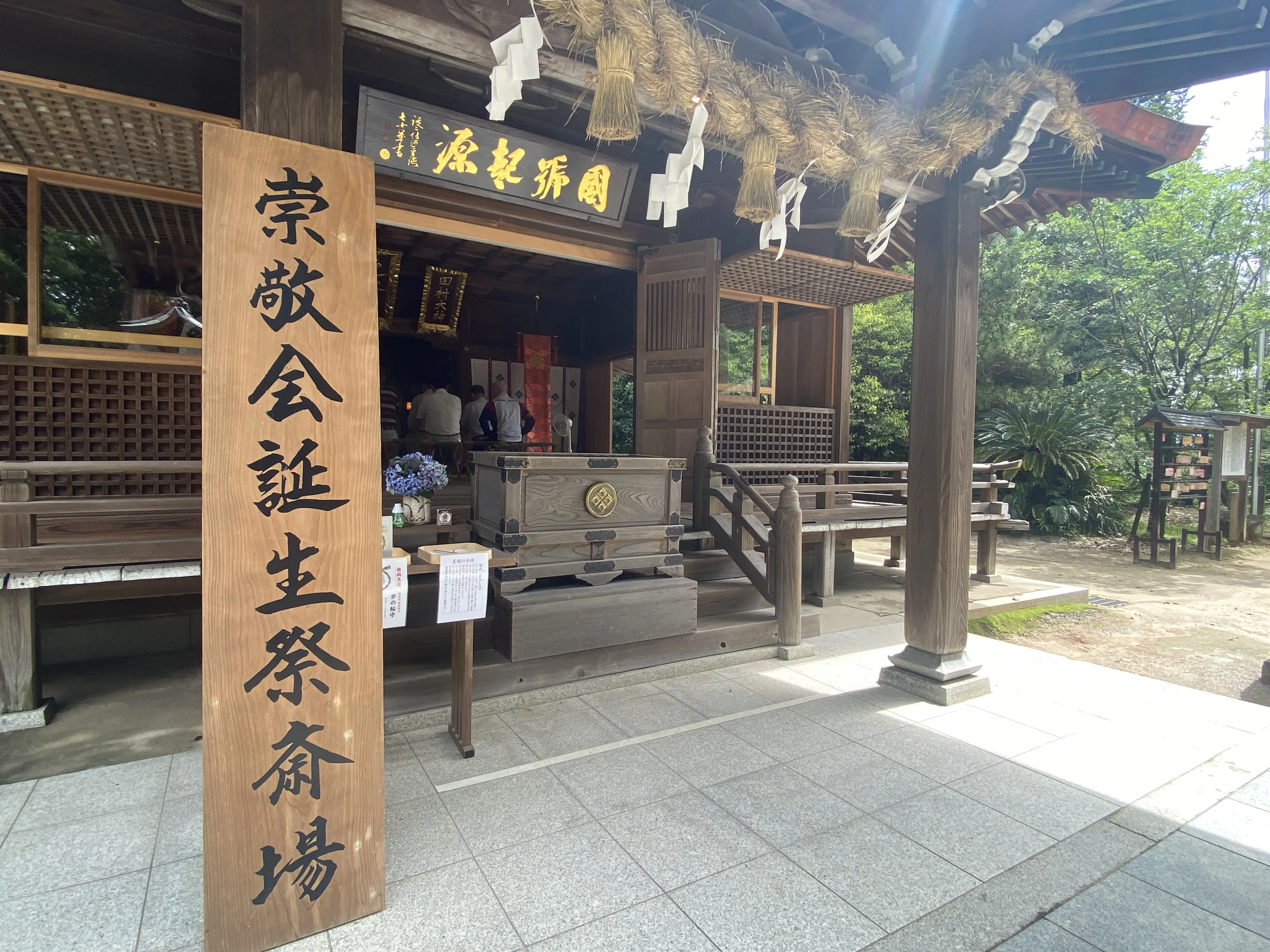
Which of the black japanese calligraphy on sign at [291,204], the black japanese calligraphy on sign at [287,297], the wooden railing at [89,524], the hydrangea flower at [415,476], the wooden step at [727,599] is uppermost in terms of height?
the black japanese calligraphy on sign at [291,204]

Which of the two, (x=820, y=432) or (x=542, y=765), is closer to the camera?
(x=542, y=765)

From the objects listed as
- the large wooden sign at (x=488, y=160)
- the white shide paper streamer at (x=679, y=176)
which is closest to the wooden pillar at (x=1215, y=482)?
the large wooden sign at (x=488, y=160)

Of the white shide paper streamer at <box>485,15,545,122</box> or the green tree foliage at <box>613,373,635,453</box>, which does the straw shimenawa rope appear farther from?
the green tree foliage at <box>613,373,635,453</box>

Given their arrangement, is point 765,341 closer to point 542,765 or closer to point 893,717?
point 893,717

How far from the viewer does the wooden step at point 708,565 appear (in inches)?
243

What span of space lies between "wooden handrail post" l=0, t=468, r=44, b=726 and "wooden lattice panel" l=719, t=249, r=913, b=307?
235 inches

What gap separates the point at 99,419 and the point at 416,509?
9.52 feet

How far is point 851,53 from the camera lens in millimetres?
3783

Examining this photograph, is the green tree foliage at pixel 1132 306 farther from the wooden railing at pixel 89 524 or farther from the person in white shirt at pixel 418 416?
the wooden railing at pixel 89 524

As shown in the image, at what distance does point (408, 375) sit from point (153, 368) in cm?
596

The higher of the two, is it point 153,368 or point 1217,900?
point 153,368

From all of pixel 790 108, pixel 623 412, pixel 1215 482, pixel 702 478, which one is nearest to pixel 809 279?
pixel 702 478

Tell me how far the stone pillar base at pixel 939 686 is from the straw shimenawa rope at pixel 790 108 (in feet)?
10.1

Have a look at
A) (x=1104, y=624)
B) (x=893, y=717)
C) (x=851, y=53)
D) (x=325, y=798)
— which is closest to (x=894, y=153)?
(x=851, y=53)
